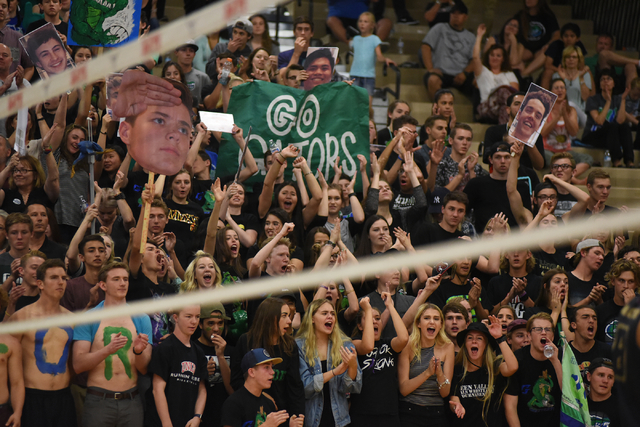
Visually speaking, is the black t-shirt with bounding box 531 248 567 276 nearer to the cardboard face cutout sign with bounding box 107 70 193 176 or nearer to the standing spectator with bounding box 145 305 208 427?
the standing spectator with bounding box 145 305 208 427

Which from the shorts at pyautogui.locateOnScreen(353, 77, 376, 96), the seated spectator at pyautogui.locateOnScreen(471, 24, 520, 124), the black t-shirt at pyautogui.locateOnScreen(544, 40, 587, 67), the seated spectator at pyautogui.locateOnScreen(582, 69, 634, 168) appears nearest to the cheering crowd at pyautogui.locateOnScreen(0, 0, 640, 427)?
the shorts at pyautogui.locateOnScreen(353, 77, 376, 96)

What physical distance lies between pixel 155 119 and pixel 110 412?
2.13 metres

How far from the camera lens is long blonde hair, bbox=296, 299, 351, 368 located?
22.4ft

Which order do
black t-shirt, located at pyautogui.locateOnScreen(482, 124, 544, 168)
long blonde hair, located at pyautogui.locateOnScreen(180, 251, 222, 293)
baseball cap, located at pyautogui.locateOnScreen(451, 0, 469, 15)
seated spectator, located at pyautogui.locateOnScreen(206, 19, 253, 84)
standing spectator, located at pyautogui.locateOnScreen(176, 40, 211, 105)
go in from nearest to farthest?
long blonde hair, located at pyautogui.locateOnScreen(180, 251, 222, 293) < black t-shirt, located at pyautogui.locateOnScreen(482, 124, 544, 168) < standing spectator, located at pyautogui.locateOnScreen(176, 40, 211, 105) < seated spectator, located at pyautogui.locateOnScreen(206, 19, 253, 84) < baseball cap, located at pyautogui.locateOnScreen(451, 0, 469, 15)

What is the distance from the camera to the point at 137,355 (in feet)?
21.0

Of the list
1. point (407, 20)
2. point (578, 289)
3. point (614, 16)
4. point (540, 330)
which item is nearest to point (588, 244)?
point (578, 289)

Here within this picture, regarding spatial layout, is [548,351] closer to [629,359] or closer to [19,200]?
[629,359]

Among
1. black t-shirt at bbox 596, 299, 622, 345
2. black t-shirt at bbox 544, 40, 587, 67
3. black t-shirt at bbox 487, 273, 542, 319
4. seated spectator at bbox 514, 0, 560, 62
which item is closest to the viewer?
black t-shirt at bbox 596, 299, 622, 345

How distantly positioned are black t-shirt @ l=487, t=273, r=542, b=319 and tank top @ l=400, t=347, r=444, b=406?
1161 mm

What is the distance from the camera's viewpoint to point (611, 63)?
12.7 metres

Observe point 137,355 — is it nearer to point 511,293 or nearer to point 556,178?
point 511,293

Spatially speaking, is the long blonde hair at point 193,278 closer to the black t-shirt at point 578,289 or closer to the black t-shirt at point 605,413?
the black t-shirt at point 605,413

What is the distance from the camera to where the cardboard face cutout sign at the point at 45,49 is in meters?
7.46

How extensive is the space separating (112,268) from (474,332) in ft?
9.50
